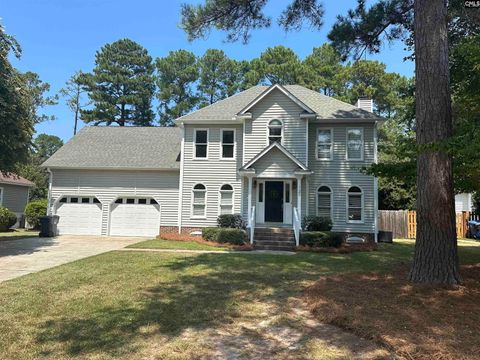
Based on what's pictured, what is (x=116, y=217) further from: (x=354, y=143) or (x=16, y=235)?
(x=354, y=143)

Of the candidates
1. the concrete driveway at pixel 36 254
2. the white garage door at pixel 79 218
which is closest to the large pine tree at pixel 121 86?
the white garage door at pixel 79 218

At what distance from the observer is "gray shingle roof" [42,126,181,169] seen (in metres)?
20.2

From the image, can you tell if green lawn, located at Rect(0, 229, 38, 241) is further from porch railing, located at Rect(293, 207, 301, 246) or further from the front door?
porch railing, located at Rect(293, 207, 301, 246)

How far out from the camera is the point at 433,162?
7.61m

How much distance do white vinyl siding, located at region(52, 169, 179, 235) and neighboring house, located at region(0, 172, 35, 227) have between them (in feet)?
27.5

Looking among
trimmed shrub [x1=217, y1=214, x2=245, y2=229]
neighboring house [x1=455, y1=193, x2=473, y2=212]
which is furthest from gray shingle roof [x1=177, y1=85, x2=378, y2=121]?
neighboring house [x1=455, y1=193, x2=473, y2=212]

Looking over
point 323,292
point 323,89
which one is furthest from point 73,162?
point 323,89

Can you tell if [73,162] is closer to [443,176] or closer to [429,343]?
[443,176]

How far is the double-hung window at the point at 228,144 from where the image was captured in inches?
754

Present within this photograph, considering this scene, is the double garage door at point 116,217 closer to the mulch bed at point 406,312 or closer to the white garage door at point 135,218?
the white garage door at point 135,218

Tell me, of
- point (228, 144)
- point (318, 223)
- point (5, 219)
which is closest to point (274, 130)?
point (228, 144)

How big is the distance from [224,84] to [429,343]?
4221 cm

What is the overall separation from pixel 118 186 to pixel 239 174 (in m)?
6.72

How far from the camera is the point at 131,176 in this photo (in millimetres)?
20266
